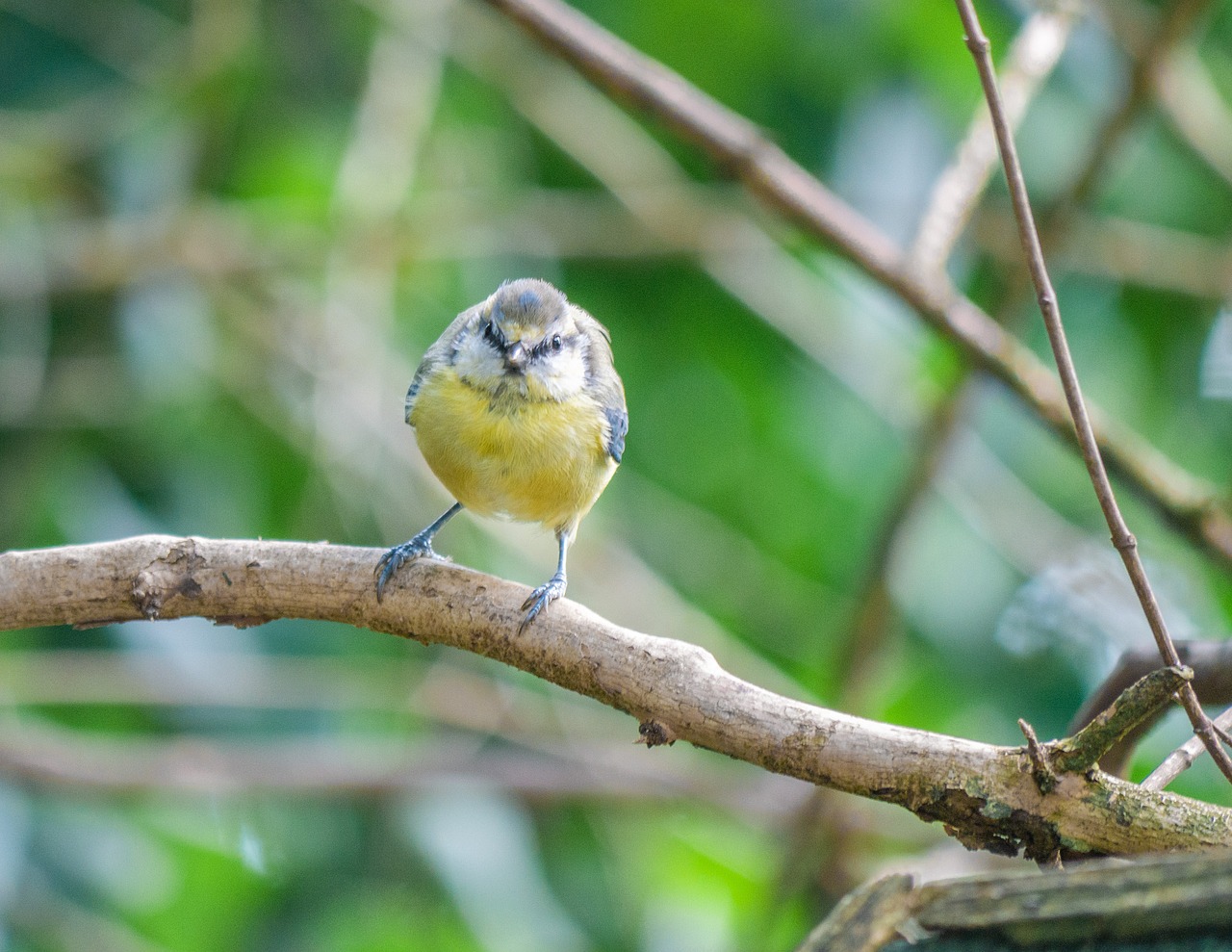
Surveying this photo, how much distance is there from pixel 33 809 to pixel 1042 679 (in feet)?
13.0

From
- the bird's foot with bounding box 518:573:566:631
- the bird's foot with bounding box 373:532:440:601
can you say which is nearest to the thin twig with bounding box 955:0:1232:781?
the bird's foot with bounding box 518:573:566:631

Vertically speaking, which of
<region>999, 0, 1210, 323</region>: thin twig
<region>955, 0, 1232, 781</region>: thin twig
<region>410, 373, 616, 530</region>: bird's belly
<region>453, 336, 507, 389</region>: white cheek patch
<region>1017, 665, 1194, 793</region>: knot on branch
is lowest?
<region>1017, 665, 1194, 793</region>: knot on branch

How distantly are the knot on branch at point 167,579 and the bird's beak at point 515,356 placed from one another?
0.86 metres

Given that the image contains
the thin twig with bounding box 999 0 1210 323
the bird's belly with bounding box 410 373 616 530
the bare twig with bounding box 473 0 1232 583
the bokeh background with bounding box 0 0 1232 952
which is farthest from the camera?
the bokeh background with bounding box 0 0 1232 952

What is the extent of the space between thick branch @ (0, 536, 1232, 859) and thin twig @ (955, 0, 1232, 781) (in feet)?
0.34

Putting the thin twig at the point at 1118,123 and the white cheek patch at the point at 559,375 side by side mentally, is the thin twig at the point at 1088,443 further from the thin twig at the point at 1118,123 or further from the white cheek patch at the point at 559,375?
the thin twig at the point at 1118,123

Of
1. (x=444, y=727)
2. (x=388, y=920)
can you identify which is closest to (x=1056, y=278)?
(x=444, y=727)

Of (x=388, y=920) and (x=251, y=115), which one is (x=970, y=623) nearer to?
(x=388, y=920)

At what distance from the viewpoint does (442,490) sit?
4.87m

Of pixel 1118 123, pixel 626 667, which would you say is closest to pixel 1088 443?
pixel 626 667

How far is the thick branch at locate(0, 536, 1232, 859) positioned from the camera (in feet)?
5.15

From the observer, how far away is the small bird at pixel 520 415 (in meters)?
2.68

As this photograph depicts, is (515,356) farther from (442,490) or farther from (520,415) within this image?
(442,490)

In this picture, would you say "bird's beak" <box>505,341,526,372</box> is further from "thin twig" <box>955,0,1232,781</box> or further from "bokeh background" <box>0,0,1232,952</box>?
"bokeh background" <box>0,0,1232,952</box>
